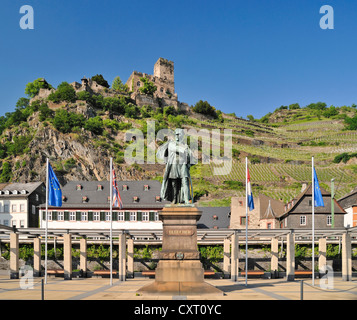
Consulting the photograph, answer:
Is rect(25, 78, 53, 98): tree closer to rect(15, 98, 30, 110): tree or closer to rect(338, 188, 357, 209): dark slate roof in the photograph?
rect(15, 98, 30, 110): tree

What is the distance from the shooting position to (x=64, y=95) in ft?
413

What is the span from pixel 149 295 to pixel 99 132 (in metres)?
107

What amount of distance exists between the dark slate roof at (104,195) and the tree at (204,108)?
109m

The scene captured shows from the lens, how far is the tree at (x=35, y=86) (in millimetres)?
137688

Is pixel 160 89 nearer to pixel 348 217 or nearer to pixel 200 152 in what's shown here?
pixel 200 152

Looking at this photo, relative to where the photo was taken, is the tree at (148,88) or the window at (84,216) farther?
the tree at (148,88)

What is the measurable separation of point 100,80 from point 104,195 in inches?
4087

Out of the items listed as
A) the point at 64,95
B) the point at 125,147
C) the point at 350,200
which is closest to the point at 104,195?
the point at 350,200

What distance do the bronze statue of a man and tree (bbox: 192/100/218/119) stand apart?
490 ft

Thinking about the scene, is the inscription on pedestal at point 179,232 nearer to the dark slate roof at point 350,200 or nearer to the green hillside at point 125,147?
the dark slate roof at point 350,200

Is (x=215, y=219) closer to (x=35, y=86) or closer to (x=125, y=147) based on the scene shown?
(x=125, y=147)

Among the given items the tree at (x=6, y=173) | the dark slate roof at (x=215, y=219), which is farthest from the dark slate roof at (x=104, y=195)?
the tree at (x=6, y=173)

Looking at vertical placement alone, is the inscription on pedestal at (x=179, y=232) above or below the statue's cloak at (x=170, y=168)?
below

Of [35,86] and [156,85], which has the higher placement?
[156,85]
